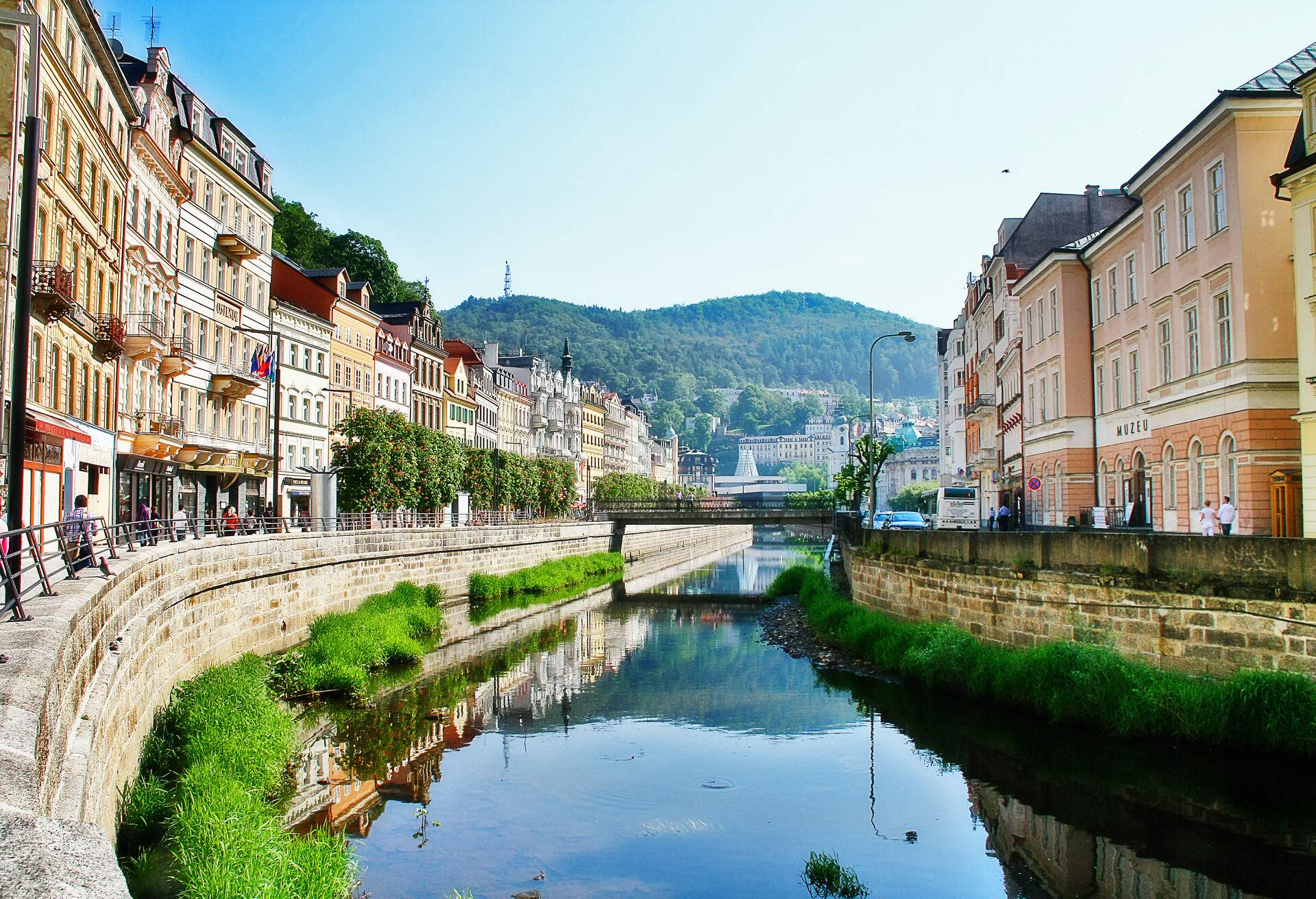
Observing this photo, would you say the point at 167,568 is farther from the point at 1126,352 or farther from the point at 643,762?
the point at 1126,352

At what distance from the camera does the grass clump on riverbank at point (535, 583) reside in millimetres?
47656

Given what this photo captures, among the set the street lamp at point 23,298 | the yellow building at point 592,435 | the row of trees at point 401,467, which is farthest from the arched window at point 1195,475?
the yellow building at point 592,435

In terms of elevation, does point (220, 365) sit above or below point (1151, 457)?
above

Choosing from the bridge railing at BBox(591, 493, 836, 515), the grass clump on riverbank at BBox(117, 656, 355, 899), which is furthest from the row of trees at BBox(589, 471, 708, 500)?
the grass clump on riverbank at BBox(117, 656, 355, 899)

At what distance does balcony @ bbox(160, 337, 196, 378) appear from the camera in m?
39.1

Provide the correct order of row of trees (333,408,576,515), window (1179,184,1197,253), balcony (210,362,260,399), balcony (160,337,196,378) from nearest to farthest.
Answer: window (1179,184,1197,253)
balcony (160,337,196,378)
balcony (210,362,260,399)
row of trees (333,408,576,515)

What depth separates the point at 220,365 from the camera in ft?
148

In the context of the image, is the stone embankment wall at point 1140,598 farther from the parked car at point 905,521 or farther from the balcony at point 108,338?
the parked car at point 905,521

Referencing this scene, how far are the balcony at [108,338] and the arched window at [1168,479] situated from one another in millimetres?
31199

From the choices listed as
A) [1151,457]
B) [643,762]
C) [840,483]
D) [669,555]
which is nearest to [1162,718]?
[643,762]

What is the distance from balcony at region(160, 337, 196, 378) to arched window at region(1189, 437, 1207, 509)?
3367 centimetres

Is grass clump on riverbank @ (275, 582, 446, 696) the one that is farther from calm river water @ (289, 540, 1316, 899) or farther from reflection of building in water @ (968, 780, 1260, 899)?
reflection of building in water @ (968, 780, 1260, 899)

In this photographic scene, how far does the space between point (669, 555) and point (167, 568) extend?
3194 inches

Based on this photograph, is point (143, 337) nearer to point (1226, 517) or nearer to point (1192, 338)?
point (1192, 338)
